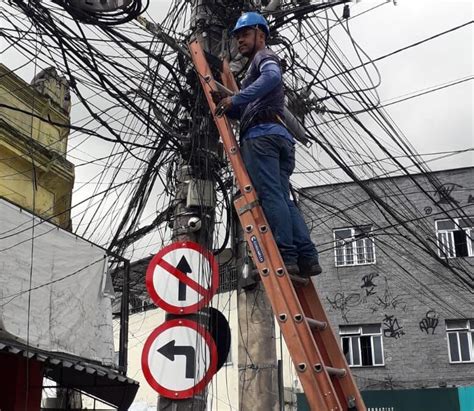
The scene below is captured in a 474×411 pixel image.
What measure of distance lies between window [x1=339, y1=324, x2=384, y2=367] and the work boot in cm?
1492

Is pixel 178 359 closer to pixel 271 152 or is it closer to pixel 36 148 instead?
pixel 271 152

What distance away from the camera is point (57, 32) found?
207 inches

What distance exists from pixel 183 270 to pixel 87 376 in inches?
177

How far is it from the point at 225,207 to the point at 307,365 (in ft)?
9.87

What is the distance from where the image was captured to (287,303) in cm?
352

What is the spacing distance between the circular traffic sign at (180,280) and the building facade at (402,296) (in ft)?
42.2

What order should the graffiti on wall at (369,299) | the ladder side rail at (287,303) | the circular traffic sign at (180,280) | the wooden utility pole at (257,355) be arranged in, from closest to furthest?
the ladder side rail at (287,303) < the circular traffic sign at (180,280) < the wooden utility pole at (257,355) < the graffiti on wall at (369,299)

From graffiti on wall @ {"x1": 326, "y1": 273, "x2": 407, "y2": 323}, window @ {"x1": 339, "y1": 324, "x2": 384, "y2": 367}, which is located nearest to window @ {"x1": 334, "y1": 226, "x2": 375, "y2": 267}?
graffiti on wall @ {"x1": 326, "y1": 273, "x2": 407, "y2": 323}

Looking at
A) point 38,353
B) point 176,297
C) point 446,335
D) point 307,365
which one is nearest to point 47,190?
point 38,353

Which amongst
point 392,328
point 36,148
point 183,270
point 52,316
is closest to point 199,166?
point 183,270

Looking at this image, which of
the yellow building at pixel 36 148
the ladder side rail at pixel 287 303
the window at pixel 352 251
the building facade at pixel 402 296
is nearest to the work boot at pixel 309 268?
the ladder side rail at pixel 287 303

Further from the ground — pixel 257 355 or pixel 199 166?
pixel 199 166

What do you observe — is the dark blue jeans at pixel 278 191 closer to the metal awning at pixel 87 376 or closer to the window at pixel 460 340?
the metal awning at pixel 87 376

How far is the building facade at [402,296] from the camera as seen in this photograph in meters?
17.8
